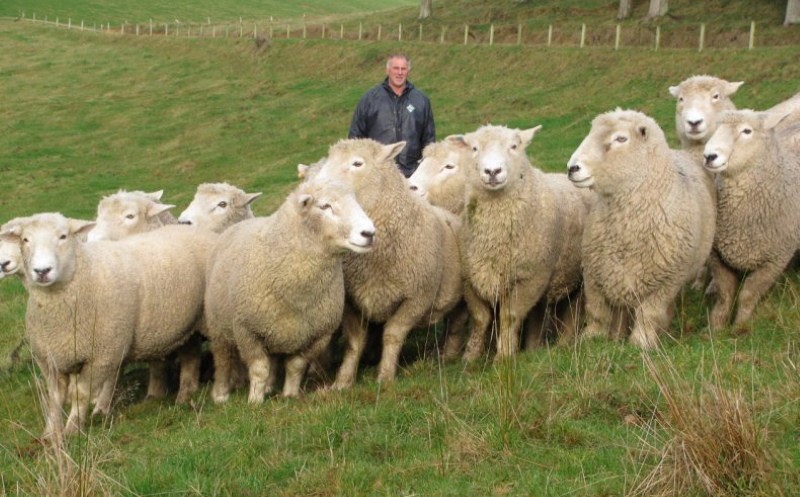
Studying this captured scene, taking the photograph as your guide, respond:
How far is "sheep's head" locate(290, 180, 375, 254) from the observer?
6.84 metres

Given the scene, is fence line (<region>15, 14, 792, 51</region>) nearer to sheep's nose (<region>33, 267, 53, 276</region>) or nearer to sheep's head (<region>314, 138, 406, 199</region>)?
sheep's head (<region>314, 138, 406, 199</region>)

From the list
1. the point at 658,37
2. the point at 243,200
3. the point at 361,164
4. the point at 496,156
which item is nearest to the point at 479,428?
the point at 496,156

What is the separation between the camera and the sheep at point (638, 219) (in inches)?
288

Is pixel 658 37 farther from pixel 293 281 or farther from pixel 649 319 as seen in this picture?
pixel 293 281

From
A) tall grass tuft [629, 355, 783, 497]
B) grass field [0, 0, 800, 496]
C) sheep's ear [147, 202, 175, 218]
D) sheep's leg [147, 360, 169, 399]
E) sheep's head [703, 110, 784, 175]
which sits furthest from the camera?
sheep's ear [147, 202, 175, 218]

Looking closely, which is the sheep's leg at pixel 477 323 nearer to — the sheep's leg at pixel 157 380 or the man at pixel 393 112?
the man at pixel 393 112

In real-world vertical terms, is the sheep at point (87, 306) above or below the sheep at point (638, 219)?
below

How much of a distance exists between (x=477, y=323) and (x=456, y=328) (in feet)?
2.63

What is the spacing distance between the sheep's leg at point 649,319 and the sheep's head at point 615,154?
0.92m

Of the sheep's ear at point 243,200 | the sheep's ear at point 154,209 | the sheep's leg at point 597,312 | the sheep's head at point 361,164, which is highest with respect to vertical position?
the sheep's head at point 361,164

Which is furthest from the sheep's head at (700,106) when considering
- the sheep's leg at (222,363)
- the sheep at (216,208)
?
the sheep's leg at (222,363)

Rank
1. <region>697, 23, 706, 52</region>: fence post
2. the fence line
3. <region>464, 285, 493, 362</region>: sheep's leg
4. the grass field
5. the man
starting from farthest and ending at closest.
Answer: the fence line < <region>697, 23, 706, 52</region>: fence post < the man < <region>464, 285, 493, 362</region>: sheep's leg < the grass field

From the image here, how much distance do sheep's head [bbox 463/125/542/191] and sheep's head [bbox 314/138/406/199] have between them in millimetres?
638

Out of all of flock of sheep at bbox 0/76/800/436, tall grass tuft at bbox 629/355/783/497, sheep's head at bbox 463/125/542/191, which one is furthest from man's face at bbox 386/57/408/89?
tall grass tuft at bbox 629/355/783/497
